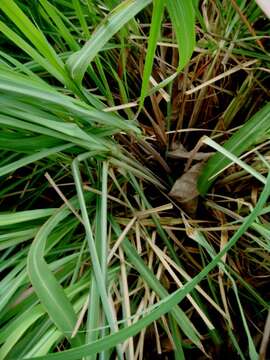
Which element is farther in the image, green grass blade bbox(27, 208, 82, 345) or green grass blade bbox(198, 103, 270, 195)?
green grass blade bbox(198, 103, 270, 195)

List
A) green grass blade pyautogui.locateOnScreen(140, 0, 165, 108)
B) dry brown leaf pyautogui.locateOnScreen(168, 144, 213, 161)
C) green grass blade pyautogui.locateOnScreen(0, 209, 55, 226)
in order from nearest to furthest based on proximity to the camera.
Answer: green grass blade pyautogui.locateOnScreen(140, 0, 165, 108) < green grass blade pyautogui.locateOnScreen(0, 209, 55, 226) < dry brown leaf pyautogui.locateOnScreen(168, 144, 213, 161)

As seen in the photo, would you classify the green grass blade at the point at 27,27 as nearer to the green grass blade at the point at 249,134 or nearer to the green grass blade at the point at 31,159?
the green grass blade at the point at 31,159

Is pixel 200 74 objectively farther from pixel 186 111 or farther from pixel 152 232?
pixel 152 232

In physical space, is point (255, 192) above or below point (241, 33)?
below

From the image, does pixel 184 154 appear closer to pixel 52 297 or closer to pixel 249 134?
pixel 249 134

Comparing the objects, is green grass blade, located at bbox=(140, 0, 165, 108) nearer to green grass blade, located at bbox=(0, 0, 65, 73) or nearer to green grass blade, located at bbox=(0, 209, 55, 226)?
green grass blade, located at bbox=(0, 0, 65, 73)

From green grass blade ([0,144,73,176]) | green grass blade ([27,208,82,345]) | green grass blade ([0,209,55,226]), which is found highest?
green grass blade ([0,144,73,176])

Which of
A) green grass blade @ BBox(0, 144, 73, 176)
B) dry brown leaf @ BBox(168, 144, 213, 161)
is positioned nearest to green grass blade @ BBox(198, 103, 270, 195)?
dry brown leaf @ BBox(168, 144, 213, 161)

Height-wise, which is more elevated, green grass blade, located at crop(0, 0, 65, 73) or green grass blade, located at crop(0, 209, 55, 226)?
green grass blade, located at crop(0, 0, 65, 73)

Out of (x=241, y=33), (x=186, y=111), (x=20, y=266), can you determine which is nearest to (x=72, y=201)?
(x=20, y=266)
